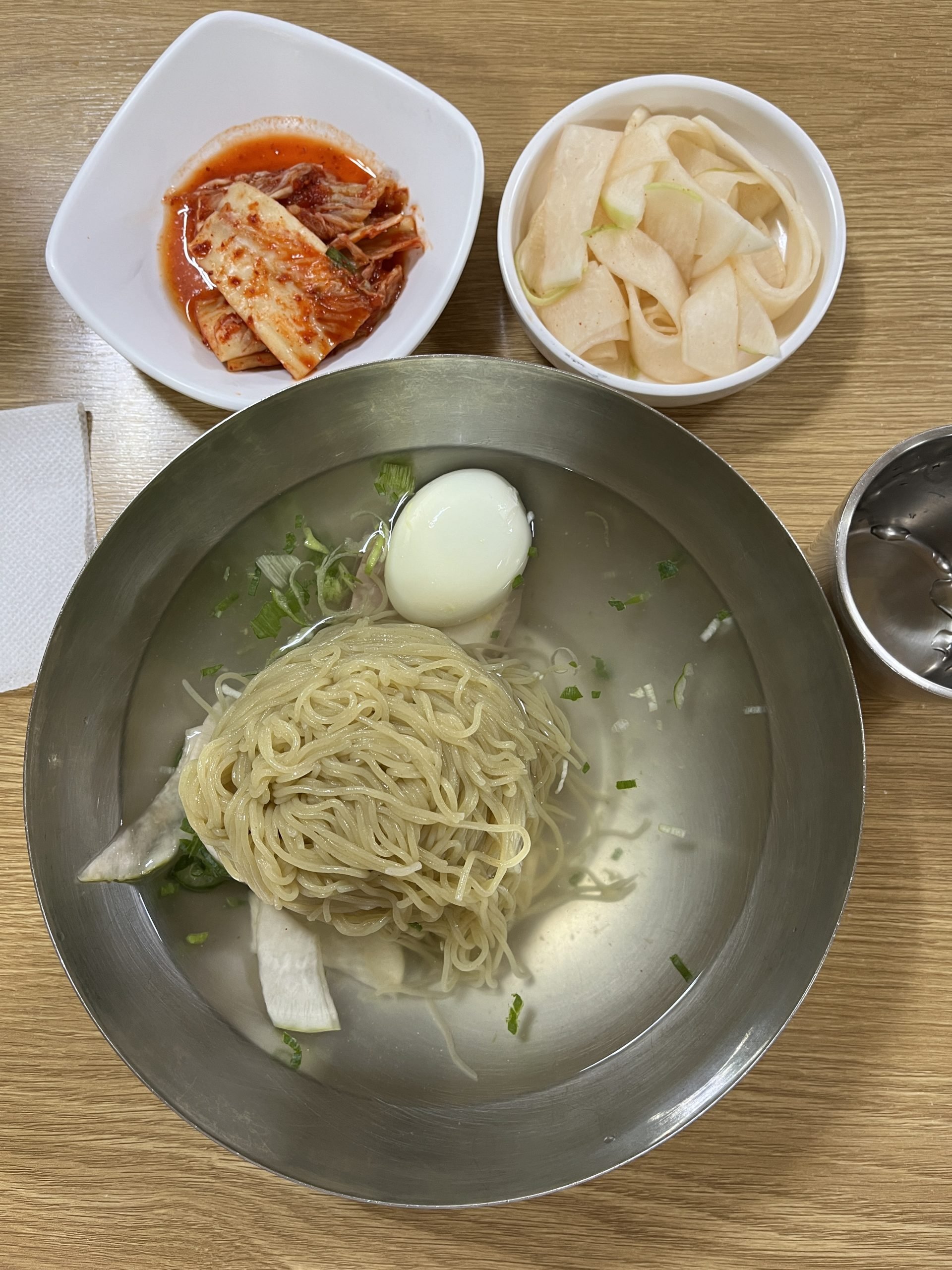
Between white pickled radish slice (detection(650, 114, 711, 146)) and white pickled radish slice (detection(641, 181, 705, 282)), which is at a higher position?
white pickled radish slice (detection(650, 114, 711, 146))

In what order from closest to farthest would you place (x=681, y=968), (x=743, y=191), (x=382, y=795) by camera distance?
1. (x=382, y=795)
2. (x=681, y=968)
3. (x=743, y=191)

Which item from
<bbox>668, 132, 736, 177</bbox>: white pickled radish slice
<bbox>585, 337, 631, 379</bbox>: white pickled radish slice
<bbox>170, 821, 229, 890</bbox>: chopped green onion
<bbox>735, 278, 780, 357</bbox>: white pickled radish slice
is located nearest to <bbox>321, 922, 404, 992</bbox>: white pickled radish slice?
<bbox>170, 821, 229, 890</bbox>: chopped green onion

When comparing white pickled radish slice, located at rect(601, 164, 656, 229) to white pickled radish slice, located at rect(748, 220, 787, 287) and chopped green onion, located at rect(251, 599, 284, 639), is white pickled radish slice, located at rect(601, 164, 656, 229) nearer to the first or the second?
white pickled radish slice, located at rect(748, 220, 787, 287)

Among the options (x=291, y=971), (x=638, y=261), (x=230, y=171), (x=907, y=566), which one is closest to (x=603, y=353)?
(x=638, y=261)

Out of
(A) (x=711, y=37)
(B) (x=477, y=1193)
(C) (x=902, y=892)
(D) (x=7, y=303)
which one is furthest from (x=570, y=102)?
(B) (x=477, y=1193)

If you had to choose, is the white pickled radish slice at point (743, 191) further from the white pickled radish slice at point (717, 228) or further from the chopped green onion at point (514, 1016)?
the chopped green onion at point (514, 1016)

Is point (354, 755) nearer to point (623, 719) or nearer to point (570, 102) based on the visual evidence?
point (623, 719)

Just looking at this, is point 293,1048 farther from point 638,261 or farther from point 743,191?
point 743,191
